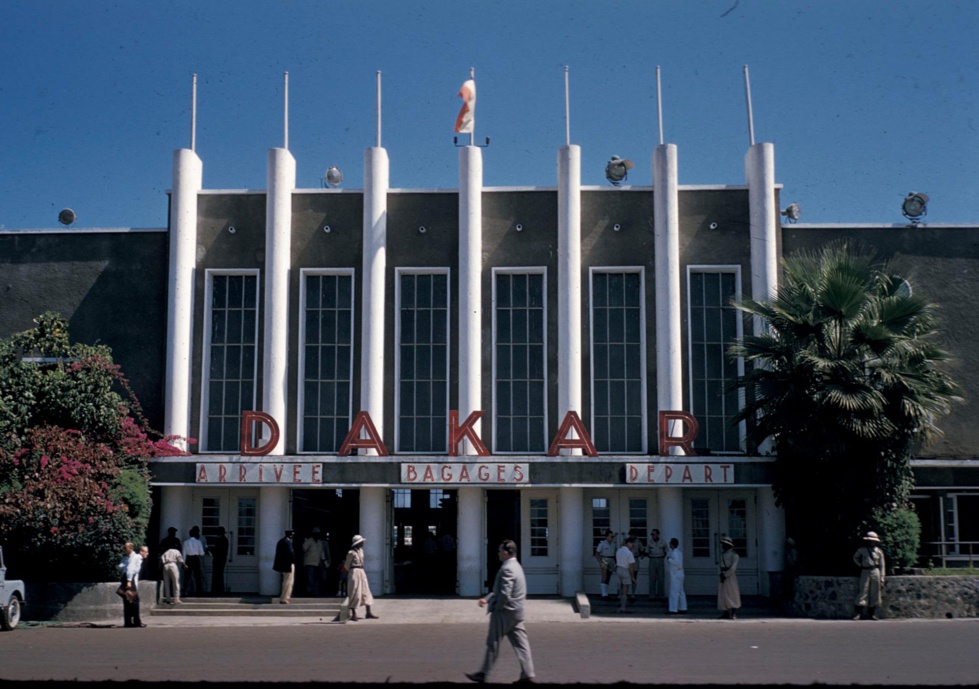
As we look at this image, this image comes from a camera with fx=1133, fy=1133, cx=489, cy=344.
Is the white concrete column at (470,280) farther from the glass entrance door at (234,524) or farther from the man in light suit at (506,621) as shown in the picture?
the man in light suit at (506,621)

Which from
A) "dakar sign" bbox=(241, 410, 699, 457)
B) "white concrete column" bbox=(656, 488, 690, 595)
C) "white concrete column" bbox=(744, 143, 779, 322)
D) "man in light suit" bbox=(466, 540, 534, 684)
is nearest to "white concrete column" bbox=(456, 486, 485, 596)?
"dakar sign" bbox=(241, 410, 699, 457)

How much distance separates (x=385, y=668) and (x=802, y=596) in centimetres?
1181

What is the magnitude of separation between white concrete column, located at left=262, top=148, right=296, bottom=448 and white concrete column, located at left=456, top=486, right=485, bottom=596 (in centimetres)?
468

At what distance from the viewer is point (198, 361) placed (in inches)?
1117

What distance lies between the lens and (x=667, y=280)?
27.9 metres

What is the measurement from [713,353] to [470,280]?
20.7ft

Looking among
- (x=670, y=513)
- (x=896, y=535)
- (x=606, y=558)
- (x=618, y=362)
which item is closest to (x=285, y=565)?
(x=606, y=558)

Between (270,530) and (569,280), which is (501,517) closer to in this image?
(270,530)

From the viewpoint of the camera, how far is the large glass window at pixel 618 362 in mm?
27938

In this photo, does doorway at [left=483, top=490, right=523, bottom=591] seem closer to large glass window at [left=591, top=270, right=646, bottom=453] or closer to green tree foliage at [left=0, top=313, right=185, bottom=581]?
large glass window at [left=591, top=270, right=646, bottom=453]

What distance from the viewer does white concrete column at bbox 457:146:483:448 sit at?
27688 millimetres

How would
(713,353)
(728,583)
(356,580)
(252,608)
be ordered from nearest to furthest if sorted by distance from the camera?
(356,580) → (728,583) → (252,608) → (713,353)

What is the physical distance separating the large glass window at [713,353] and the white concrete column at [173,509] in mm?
12731

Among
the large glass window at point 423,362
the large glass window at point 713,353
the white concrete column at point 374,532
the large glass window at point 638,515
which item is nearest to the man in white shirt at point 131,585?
the white concrete column at point 374,532
